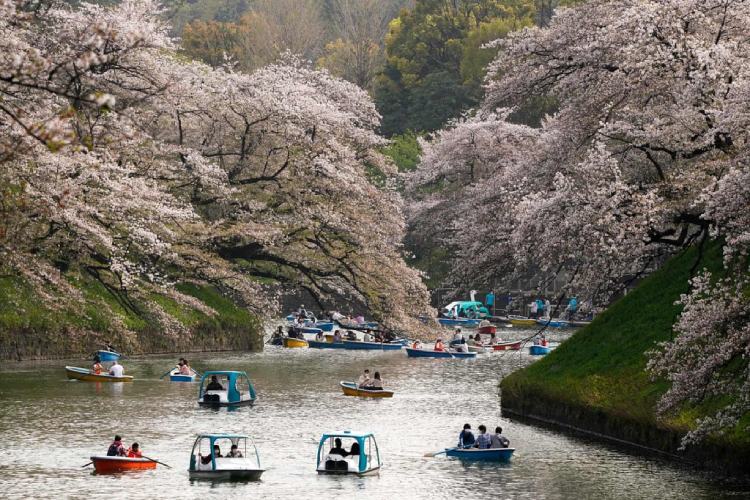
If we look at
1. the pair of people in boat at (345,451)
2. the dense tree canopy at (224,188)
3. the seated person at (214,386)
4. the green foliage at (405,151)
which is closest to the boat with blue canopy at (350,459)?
the pair of people in boat at (345,451)

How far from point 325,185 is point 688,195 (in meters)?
28.3

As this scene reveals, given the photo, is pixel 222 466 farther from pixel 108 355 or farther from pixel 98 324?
pixel 98 324

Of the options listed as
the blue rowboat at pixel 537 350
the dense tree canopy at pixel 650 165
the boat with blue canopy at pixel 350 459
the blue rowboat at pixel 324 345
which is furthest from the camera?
the blue rowboat at pixel 324 345

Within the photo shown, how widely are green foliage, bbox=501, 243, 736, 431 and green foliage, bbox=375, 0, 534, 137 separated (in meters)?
67.1

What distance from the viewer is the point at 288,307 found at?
103000 mm

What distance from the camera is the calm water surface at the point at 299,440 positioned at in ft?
85.9

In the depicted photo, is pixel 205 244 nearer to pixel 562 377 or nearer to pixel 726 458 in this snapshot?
pixel 562 377

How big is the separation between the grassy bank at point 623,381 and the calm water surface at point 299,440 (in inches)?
34.2

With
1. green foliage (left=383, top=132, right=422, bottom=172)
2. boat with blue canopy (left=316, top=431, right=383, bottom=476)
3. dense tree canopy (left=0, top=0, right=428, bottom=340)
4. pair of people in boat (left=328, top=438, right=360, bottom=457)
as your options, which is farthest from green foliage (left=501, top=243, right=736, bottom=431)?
green foliage (left=383, top=132, right=422, bottom=172)

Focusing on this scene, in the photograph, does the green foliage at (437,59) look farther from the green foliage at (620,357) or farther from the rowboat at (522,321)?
the green foliage at (620,357)

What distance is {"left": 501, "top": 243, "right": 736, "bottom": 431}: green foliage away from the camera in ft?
105

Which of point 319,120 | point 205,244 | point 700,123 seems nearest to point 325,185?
point 319,120

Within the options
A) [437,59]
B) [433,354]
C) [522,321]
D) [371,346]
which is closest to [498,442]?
[433,354]

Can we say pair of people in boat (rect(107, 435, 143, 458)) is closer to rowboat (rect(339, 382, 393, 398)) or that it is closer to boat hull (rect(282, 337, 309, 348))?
rowboat (rect(339, 382, 393, 398))
